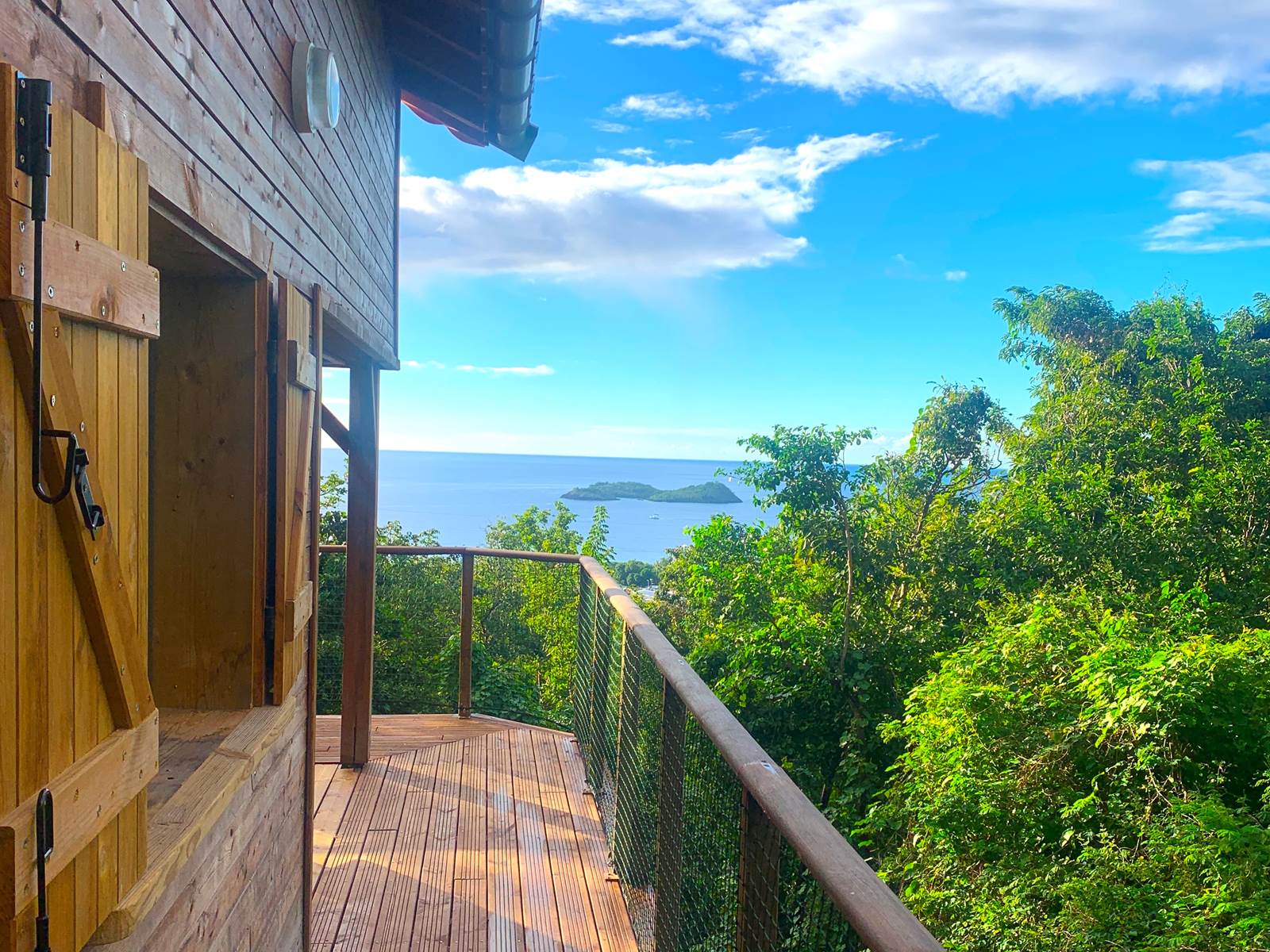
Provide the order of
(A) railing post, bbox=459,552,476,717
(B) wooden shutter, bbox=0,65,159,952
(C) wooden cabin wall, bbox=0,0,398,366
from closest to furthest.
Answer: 1. (B) wooden shutter, bbox=0,65,159,952
2. (C) wooden cabin wall, bbox=0,0,398,366
3. (A) railing post, bbox=459,552,476,717

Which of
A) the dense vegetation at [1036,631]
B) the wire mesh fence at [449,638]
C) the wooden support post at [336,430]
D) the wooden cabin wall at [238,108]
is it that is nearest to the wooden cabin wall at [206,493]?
the wooden cabin wall at [238,108]

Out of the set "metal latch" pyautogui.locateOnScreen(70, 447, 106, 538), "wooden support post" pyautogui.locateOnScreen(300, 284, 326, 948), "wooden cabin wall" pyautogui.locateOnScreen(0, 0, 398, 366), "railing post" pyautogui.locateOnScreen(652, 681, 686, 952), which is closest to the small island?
"wooden cabin wall" pyautogui.locateOnScreen(0, 0, 398, 366)

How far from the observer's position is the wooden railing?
104 centimetres

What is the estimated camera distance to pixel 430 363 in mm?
97750

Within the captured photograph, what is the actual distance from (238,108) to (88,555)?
1197 millimetres

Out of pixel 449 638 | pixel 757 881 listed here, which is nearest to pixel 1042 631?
pixel 449 638

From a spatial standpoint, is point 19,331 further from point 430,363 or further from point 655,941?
point 430,363

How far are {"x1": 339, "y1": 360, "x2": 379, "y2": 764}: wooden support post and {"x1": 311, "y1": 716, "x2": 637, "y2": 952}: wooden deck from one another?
0.64 ft

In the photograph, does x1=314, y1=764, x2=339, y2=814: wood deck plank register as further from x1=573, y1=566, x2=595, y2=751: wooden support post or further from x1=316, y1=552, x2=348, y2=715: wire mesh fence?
x1=316, y1=552, x2=348, y2=715: wire mesh fence

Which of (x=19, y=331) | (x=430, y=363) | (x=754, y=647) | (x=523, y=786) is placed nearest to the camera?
(x=19, y=331)

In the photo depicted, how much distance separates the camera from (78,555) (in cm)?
100

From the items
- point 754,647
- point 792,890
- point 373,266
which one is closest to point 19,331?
point 792,890

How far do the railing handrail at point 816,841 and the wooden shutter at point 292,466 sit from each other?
0.98m

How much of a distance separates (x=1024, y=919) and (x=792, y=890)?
5.31 metres
